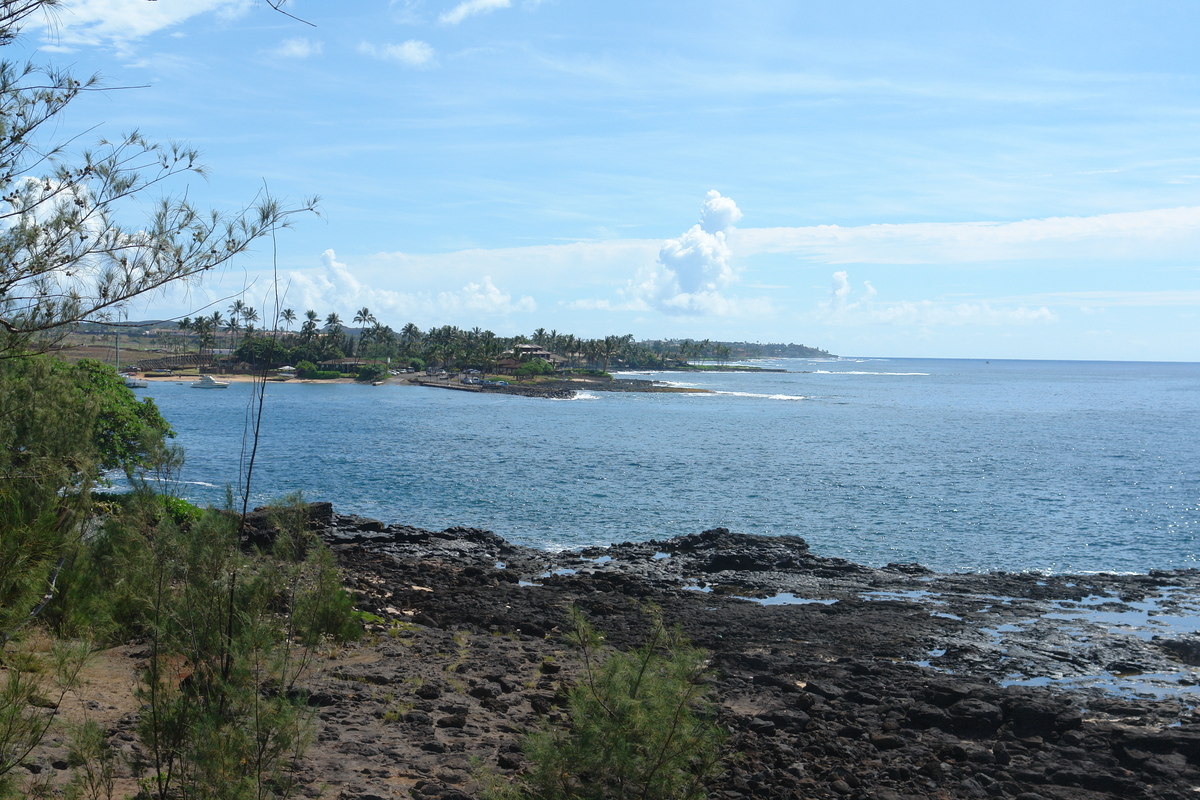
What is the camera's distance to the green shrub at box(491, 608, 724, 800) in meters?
5.14

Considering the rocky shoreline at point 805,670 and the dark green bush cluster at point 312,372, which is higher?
A: the dark green bush cluster at point 312,372

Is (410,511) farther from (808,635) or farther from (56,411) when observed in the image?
(56,411)

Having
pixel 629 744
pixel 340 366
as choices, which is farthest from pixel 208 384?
pixel 629 744

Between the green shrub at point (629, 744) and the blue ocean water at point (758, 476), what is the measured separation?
718cm

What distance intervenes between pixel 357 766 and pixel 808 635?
10617mm

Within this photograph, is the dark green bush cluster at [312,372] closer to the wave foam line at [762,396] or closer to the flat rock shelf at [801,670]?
the wave foam line at [762,396]

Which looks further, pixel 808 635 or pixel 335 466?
pixel 335 466

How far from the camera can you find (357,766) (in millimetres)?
9102

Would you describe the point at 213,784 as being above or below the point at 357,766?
above

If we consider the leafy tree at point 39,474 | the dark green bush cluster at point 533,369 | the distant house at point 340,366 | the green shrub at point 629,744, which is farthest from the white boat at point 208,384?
the green shrub at point 629,744

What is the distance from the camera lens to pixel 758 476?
44.0 metres

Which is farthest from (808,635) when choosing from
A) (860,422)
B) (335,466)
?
(860,422)

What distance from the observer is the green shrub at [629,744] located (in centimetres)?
514

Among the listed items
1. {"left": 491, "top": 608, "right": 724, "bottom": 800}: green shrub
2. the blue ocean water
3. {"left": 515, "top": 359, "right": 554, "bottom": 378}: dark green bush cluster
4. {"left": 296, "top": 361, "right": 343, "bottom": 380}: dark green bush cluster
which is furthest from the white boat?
{"left": 491, "top": 608, "right": 724, "bottom": 800}: green shrub
